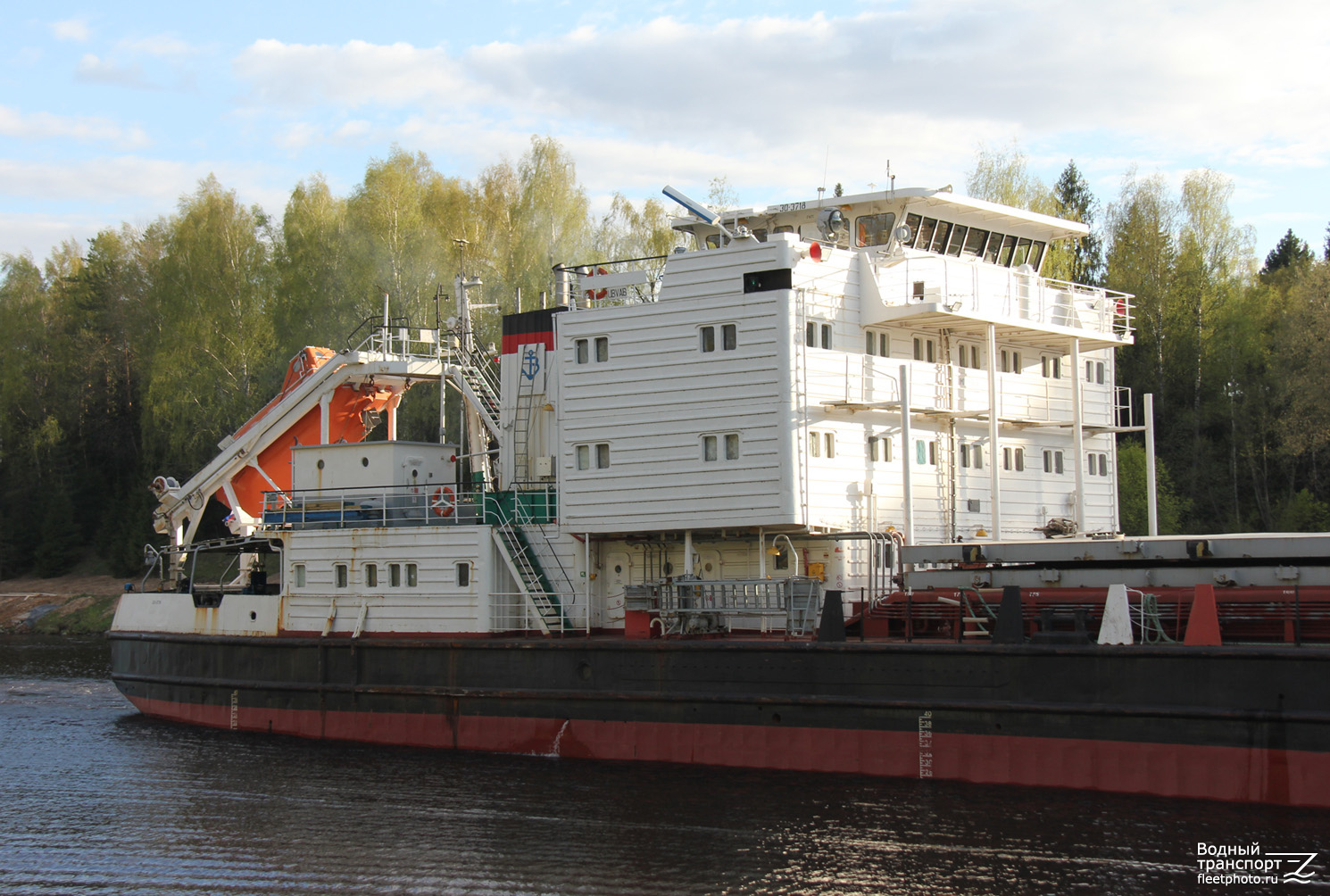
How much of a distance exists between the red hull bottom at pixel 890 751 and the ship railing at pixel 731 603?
1.46 m

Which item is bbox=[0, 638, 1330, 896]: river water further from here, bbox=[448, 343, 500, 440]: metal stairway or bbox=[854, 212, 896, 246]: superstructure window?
bbox=[854, 212, 896, 246]: superstructure window

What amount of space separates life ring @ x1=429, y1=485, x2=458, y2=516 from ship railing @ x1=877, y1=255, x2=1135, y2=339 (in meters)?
7.64

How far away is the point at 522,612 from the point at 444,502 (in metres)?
2.37

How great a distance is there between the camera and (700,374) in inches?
674

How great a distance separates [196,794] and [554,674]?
196 inches

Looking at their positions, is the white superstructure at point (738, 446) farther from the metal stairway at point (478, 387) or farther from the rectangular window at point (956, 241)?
the metal stairway at point (478, 387)

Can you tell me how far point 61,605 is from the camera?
45.0m

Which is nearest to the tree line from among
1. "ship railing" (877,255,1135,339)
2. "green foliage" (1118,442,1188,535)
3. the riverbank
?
"green foliage" (1118,442,1188,535)

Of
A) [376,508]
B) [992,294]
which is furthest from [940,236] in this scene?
[376,508]

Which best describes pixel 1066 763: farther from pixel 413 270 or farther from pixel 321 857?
pixel 413 270

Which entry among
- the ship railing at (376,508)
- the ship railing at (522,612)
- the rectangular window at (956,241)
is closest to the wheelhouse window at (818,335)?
the rectangular window at (956,241)

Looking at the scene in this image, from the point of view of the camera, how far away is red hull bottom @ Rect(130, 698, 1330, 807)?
12.7 m

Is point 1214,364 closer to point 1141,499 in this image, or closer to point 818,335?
point 1141,499

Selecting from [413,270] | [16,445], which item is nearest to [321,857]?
[413,270]
